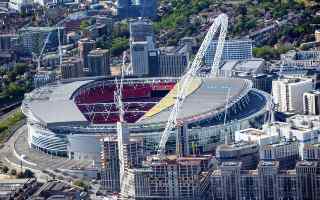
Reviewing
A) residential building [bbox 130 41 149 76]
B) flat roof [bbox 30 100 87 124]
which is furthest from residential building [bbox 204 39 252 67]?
flat roof [bbox 30 100 87 124]

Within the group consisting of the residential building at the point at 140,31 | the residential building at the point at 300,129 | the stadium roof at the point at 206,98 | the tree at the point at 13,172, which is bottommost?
the tree at the point at 13,172

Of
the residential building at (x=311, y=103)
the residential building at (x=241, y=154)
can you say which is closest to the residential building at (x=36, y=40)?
the residential building at (x=311, y=103)

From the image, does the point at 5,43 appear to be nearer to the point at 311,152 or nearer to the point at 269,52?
the point at 269,52

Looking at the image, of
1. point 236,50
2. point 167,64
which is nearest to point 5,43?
point 167,64

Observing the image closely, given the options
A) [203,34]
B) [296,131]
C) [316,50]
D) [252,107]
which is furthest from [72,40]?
[296,131]

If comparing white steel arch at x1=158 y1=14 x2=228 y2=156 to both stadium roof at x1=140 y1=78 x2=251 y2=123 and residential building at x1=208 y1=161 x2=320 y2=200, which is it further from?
residential building at x1=208 y1=161 x2=320 y2=200

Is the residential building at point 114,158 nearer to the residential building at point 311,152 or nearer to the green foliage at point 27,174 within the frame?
the green foliage at point 27,174

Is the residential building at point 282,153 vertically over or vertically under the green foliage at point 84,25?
under

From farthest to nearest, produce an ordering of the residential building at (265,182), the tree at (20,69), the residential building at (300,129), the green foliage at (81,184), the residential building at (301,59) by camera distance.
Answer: the tree at (20,69), the residential building at (301,59), the residential building at (300,129), the green foliage at (81,184), the residential building at (265,182)

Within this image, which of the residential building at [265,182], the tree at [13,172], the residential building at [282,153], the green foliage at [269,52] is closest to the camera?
the residential building at [265,182]
